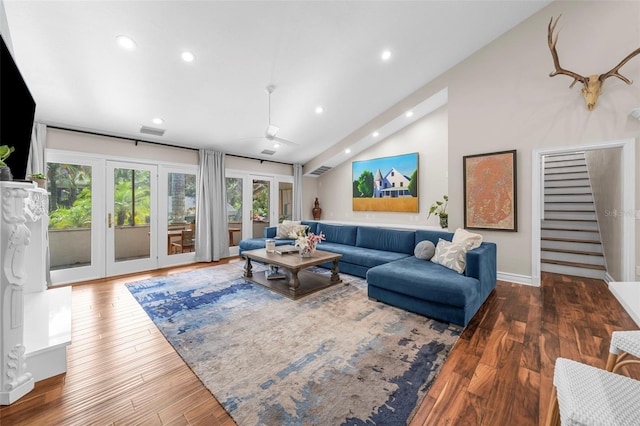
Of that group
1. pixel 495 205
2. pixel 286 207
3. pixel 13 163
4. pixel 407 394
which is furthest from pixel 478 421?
pixel 286 207

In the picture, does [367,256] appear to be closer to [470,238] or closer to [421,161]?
[470,238]

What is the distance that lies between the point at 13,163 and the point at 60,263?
2.49 m

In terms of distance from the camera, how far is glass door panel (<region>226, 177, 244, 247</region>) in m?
6.00

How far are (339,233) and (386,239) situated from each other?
1.13 metres

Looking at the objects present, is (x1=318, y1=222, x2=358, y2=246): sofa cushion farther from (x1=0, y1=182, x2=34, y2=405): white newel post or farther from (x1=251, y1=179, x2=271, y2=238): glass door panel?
(x1=0, y1=182, x2=34, y2=405): white newel post

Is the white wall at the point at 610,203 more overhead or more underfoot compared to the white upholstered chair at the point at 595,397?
more overhead

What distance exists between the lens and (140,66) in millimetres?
2992

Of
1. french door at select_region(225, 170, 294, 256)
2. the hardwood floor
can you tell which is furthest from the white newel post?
french door at select_region(225, 170, 294, 256)

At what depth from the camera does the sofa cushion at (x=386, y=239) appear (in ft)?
14.3

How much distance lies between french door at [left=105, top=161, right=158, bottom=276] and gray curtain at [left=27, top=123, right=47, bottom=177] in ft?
2.46

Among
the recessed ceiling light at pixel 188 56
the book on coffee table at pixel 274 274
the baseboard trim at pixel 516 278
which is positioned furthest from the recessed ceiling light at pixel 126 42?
the baseboard trim at pixel 516 278

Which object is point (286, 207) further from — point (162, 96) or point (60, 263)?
point (60, 263)

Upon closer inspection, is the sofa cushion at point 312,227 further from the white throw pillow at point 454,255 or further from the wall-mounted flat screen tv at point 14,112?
the wall-mounted flat screen tv at point 14,112

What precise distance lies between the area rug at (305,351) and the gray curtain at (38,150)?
89.9 inches
